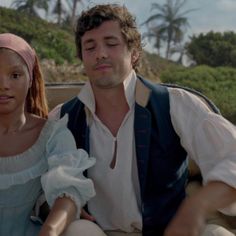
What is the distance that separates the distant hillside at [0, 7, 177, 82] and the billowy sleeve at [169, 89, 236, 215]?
1909 centimetres

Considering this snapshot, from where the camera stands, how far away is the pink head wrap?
7.66 ft

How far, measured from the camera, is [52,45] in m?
26.4

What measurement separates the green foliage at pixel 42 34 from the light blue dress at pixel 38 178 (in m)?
21.5

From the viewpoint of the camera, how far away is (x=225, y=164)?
215cm

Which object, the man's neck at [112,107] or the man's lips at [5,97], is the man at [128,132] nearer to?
the man's neck at [112,107]

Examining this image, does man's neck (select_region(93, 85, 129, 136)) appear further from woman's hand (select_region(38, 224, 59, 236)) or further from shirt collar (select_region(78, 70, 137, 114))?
woman's hand (select_region(38, 224, 59, 236))

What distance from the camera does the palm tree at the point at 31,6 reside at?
28.9 m

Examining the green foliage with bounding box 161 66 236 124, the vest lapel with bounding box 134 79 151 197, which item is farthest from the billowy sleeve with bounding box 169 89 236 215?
the green foliage with bounding box 161 66 236 124

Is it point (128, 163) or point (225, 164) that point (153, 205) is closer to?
point (128, 163)

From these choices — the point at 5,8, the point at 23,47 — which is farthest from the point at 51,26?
the point at 23,47

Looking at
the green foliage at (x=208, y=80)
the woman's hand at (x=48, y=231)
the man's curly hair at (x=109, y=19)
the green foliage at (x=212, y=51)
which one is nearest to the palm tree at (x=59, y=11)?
the green foliage at (x=212, y=51)

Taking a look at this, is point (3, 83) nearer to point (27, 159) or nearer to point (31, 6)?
point (27, 159)

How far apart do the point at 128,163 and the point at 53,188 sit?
0.41m

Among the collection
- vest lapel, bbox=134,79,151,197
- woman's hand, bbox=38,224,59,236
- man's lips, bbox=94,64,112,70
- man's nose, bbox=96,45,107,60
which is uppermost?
man's nose, bbox=96,45,107,60
